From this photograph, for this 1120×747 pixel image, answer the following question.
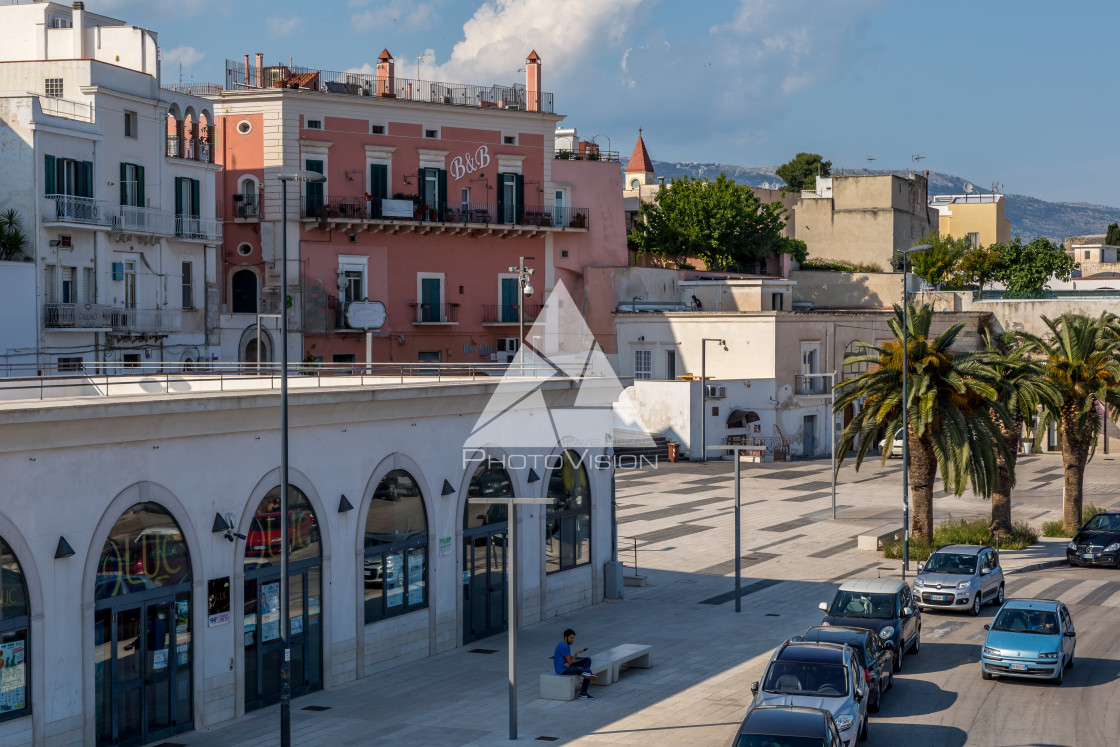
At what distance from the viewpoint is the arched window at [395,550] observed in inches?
1010

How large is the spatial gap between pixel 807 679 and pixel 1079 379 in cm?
2755

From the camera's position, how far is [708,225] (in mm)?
83938

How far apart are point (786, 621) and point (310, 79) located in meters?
39.2

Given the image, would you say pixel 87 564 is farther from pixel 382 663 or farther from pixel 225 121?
pixel 225 121

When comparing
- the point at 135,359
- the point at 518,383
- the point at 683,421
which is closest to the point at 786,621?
the point at 518,383

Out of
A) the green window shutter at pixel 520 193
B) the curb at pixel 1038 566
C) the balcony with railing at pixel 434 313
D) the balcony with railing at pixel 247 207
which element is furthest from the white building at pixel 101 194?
the curb at pixel 1038 566

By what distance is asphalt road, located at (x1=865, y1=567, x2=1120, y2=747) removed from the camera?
827 inches

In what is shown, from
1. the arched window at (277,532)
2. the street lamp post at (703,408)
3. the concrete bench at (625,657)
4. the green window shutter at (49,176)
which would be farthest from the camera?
the street lamp post at (703,408)

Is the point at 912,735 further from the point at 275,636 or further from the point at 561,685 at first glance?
the point at 275,636

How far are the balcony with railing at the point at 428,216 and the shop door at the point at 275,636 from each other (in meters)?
36.6

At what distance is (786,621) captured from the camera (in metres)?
30.6

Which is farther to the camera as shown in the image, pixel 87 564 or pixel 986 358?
pixel 986 358

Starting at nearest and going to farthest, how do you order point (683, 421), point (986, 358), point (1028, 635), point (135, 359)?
point (1028, 635)
point (986, 358)
point (135, 359)
point (683, 421)

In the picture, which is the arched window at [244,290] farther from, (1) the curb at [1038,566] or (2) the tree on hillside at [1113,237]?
(2) the tree on hillside at [1113,237]
